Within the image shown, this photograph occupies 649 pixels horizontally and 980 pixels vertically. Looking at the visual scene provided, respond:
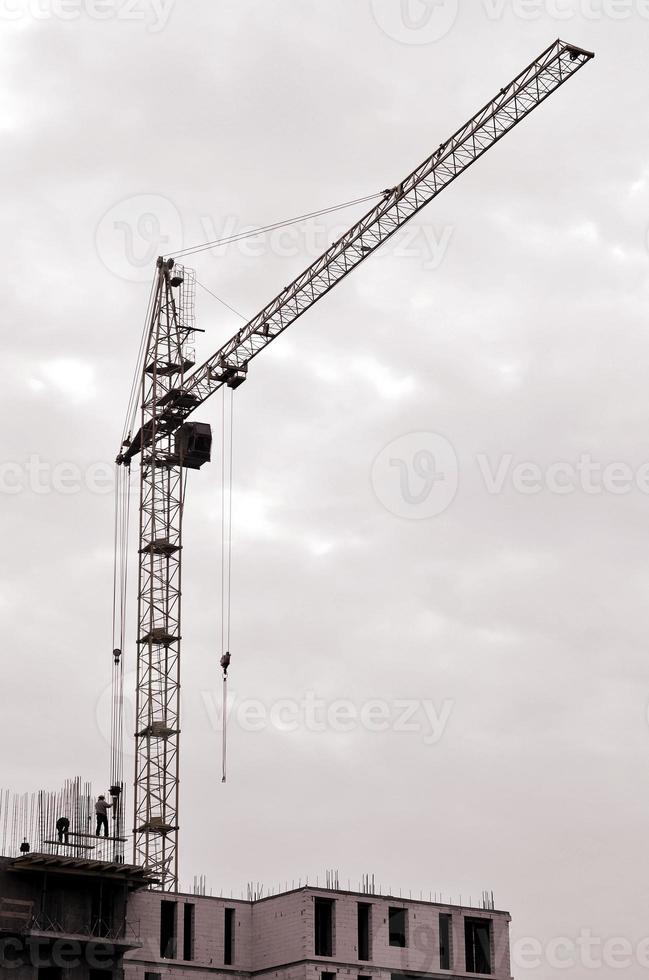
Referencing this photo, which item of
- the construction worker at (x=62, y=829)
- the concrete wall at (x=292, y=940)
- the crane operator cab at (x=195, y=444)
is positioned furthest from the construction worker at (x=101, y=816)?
the crane operator cab at (x=195, y=444)

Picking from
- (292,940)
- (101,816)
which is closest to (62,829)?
(101,816)

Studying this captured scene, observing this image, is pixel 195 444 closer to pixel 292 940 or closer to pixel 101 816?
pixel 101 816

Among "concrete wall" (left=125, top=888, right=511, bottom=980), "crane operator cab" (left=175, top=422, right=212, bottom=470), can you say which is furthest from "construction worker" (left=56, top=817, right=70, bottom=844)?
"crane operator cab" (left=175, top=422, right=212, bottom=470)

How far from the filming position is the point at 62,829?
78.3m

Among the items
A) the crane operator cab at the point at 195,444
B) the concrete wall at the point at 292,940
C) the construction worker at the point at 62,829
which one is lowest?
the concrete wall at the point at 292,940

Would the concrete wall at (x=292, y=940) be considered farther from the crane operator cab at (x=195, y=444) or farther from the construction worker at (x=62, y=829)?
the crane operator cab at (x=195, y=444)

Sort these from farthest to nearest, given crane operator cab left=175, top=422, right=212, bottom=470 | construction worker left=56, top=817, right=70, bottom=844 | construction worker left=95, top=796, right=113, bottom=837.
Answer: crane operator cab left=175, top=422, right=212, bottom=470
construction worker left=95, top=796, right=113, bottom=837
construction worker left=56, top=817, right=70, bottom=844

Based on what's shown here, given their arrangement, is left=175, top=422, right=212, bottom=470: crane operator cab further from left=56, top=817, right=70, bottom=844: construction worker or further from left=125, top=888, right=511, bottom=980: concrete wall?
left=56, top=817, right=70, bottom=844: construction worker

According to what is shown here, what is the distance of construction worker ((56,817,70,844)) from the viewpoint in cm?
7812

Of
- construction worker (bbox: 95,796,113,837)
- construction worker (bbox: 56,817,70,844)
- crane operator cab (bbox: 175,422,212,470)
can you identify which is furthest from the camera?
crane operator cab (bbox: 175,422,212,470)

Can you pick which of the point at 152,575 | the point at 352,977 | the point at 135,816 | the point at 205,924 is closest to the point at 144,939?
the point at 205,924

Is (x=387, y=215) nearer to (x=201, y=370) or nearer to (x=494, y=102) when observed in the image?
(x=494, y=102)

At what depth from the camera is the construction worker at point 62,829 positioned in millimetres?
78125

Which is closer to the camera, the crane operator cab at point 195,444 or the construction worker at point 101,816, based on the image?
the construction worker at point 101,816
